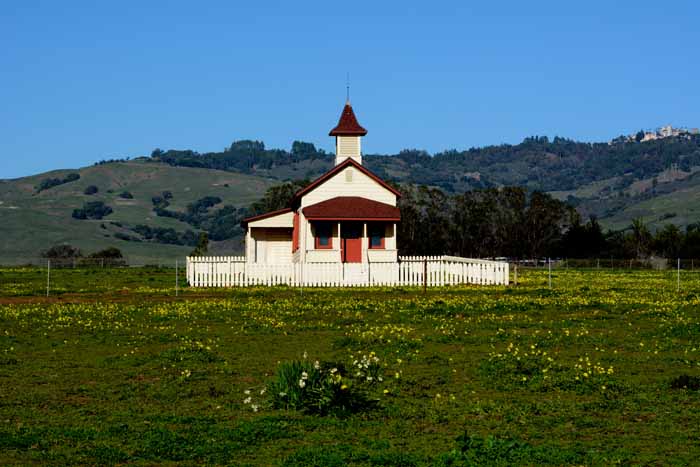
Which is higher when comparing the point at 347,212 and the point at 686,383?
the point at 347,212

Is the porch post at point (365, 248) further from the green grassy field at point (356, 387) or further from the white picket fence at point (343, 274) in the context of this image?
the green grassy field at point (356, 387)

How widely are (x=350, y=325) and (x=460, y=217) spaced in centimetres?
8091

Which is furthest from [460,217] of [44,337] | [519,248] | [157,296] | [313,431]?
[313,431]

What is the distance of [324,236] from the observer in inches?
2208

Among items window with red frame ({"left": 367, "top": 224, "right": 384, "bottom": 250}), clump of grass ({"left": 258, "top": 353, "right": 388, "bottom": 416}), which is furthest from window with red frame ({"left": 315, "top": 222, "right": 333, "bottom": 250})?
clump of grass ({"left": 258, "top": 353, "right": 388, "bottom": 416})

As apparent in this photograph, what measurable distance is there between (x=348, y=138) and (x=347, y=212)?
21.7ft

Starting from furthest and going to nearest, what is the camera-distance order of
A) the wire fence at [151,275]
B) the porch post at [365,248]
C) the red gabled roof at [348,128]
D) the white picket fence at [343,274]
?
the red gabled roof at [348,128], the porch post at [365,248], the white picket fence at [343,274], the wire fence at [151,275]

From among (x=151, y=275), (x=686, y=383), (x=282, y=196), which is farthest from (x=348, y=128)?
(x=282, y=196)

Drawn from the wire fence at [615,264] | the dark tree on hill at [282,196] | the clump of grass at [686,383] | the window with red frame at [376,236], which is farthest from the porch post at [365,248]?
the dark tree on hill at [282,196]

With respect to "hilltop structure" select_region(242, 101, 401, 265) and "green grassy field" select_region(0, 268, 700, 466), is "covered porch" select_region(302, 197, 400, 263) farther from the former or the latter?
"green grassy field" select_region(0, 268, 700, 466)

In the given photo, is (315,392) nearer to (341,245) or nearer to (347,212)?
(347,212)

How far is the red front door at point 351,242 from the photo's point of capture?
56.0 metres

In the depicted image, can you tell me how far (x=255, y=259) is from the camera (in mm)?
63500

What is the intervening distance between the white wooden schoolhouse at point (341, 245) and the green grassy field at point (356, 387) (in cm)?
1721
